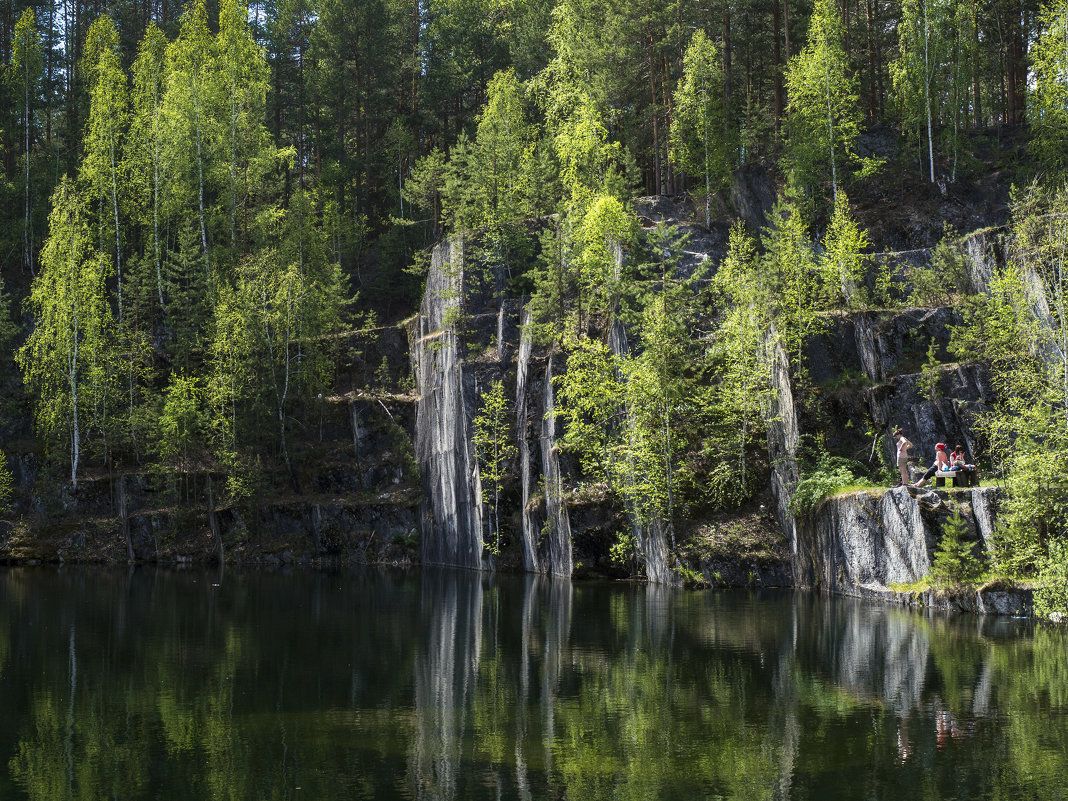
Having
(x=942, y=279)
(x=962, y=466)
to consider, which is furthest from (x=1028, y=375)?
(x=942, y=279)

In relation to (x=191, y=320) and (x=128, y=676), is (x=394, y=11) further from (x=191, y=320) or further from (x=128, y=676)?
(x=128, y=676)

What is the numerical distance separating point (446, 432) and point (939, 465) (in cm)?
2661

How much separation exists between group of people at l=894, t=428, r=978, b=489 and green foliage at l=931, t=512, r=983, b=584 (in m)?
2.23

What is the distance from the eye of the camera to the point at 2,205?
210 feet

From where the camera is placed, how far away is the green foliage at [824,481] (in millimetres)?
33375

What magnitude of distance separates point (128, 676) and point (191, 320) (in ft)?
135

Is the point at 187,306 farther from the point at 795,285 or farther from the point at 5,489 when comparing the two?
the point at 795,285

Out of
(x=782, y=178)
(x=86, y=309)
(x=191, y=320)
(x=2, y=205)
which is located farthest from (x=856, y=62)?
(x=2, y=205)

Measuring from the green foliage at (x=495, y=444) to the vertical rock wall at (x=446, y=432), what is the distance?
702 millimetres

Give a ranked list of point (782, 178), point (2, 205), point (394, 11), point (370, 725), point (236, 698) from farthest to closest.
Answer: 1. point (394, 11)
2. point (2, 205)
3. point (782, 178)
4. point (236, 698)
5. point (370, 725)

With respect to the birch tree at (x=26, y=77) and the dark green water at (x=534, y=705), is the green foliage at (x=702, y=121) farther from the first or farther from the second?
the birch tree at (x=26, y=77)

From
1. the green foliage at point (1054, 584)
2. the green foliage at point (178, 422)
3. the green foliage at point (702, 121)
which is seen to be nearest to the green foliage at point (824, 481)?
the green foliage at point (1054, 584)

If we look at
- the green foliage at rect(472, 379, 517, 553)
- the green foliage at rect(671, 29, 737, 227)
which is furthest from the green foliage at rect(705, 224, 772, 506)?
the green foliage at rect(671, 29, 737, 227)

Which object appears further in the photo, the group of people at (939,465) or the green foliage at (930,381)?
the green foliage at (930,381)
